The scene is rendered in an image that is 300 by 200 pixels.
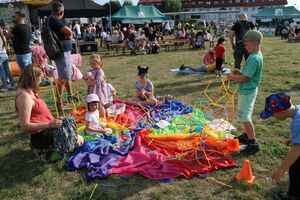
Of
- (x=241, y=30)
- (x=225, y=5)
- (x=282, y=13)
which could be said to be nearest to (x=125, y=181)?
(x=241, y=30)

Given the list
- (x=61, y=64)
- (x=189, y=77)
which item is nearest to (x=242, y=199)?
(x=61, y=64)

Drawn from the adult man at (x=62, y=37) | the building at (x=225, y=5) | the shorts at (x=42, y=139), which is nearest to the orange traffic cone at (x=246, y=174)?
the shorts at (x=42, y=139)

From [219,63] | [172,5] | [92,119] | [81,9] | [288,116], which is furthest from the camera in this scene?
[172,5]

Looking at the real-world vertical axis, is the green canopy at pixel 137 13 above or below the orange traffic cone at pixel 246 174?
above

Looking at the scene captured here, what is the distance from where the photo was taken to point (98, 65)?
168 inches

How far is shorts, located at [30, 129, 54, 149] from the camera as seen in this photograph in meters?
2.96

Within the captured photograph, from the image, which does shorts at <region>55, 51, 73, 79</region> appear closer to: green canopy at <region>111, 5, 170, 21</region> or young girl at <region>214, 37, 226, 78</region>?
young girl at <region>214, 37, 226, 78</region>

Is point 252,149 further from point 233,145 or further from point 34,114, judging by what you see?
point 34,114

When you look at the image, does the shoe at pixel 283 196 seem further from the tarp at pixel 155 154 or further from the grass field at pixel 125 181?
the tarp at pixel 155 154

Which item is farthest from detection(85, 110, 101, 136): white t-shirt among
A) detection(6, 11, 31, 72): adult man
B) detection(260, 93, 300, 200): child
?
detection(6, 11, 31, 72): adult man

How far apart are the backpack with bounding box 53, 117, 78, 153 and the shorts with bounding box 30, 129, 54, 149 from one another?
9 cm

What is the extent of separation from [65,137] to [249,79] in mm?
2644

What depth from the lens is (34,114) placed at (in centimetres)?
281

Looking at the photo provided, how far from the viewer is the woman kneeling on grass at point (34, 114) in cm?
262
